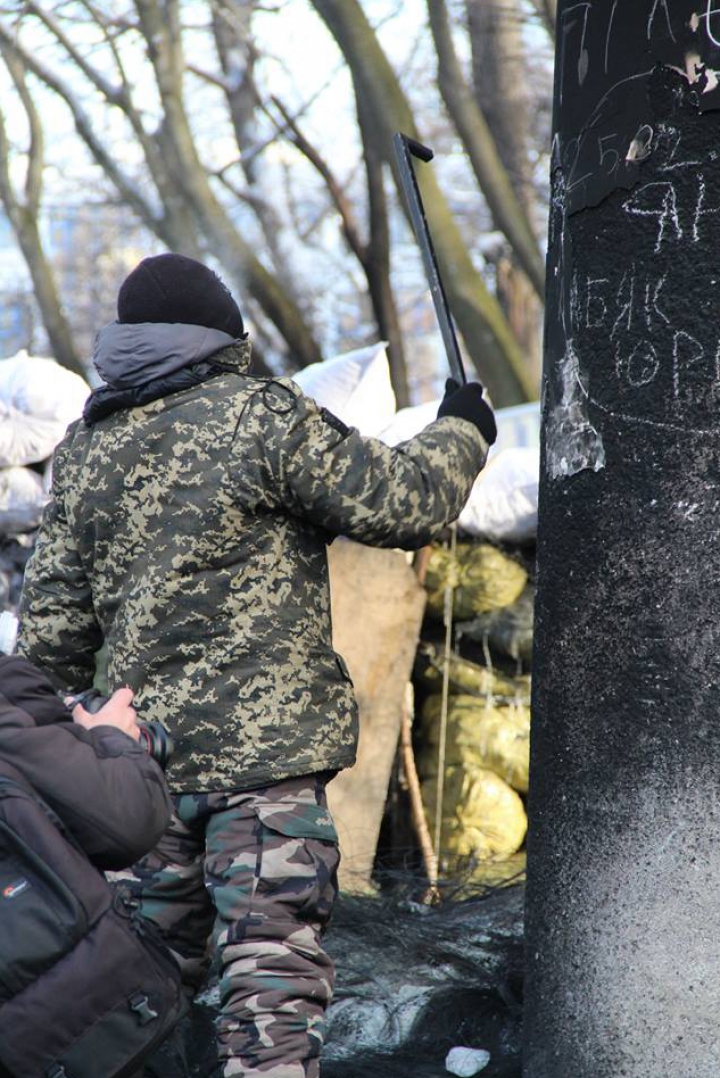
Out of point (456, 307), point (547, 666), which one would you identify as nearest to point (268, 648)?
point (547, 666)

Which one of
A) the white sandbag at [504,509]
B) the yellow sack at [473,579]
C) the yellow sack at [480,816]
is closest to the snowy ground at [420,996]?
the yellow sack at [480,816]

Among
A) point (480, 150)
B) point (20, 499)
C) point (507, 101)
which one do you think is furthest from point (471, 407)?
point (507, 101)

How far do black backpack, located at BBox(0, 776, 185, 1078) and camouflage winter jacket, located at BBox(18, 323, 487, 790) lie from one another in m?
0.57

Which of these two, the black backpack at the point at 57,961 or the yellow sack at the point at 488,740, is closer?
the black backpack at the point at 57,961

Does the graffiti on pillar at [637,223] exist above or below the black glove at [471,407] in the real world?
above

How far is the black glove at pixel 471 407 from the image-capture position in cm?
297

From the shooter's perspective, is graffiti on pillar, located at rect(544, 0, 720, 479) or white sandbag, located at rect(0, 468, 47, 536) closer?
graffiti on pillar, located at rect(544, 0, 720, 479)

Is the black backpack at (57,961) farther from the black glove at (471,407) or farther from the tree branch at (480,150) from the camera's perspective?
the tree branch at (480,150)

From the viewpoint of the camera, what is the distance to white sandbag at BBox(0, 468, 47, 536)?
17.2 feet

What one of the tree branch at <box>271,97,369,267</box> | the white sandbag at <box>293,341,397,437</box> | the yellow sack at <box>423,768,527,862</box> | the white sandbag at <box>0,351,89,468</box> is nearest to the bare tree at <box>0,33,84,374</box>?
the tree branch at <box>271,97,369,267</box>

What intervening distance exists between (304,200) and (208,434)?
23041 millimetres

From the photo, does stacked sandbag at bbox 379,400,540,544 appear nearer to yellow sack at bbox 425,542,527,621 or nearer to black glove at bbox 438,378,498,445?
yellow sack at bbox 425,542,527,621

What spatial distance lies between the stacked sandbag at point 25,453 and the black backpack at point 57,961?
3.19 metres

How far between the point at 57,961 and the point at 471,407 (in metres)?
1.45
